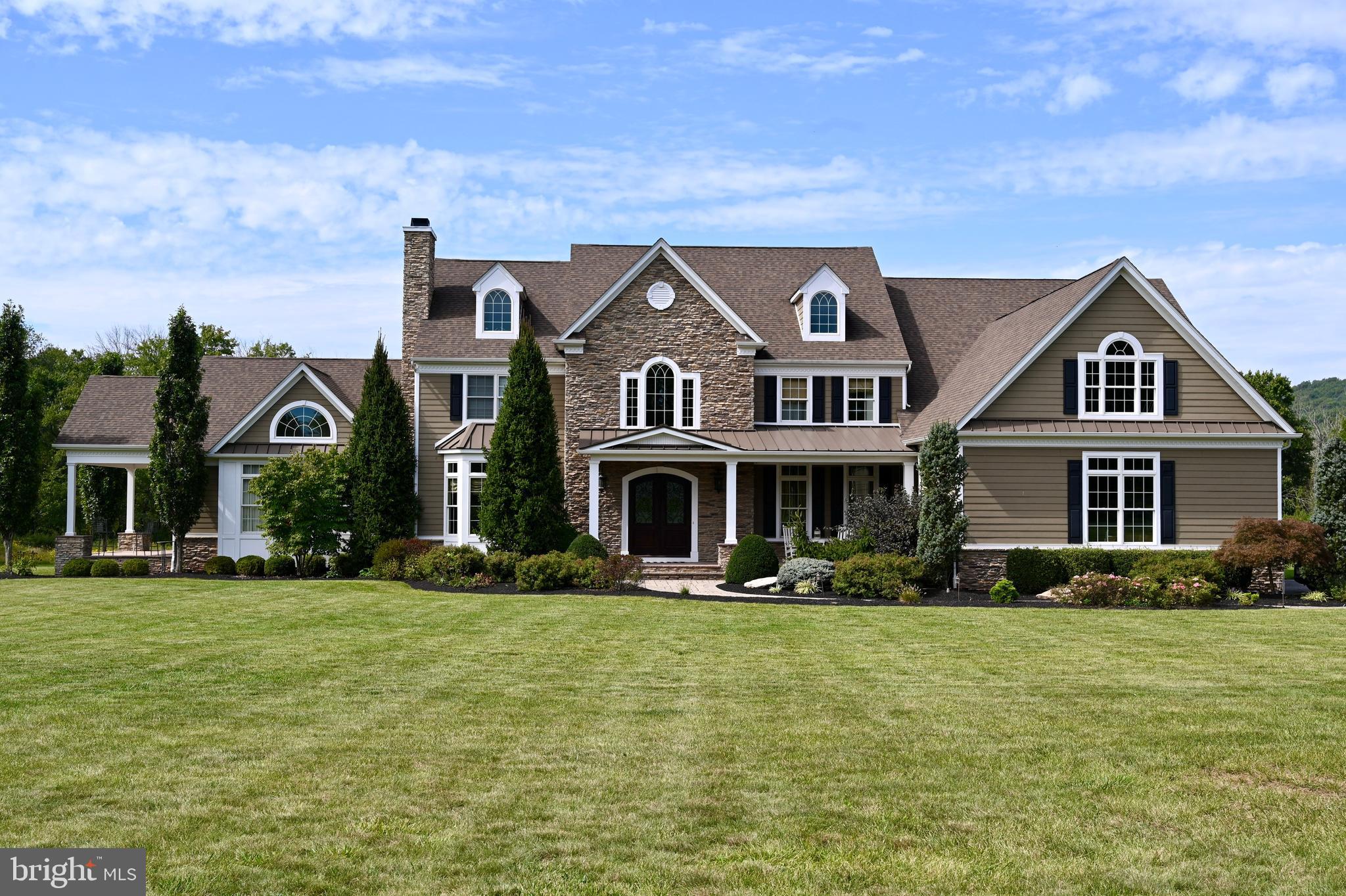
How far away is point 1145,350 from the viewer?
82.8 ft

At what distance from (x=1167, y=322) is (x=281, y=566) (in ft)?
73.1

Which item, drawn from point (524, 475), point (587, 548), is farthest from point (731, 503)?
point (524, 475)

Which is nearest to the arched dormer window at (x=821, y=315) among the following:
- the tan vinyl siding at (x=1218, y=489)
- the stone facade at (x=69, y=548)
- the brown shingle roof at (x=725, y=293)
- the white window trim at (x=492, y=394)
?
the brown shingle roof at (x=725, y=293)

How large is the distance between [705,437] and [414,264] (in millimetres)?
10119

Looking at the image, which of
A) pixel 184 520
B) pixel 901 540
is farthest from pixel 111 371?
pixel 901 540

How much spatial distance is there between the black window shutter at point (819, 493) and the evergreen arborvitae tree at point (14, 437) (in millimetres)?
21938

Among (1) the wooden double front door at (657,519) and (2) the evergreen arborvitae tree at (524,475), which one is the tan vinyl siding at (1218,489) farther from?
(2) the evergreen arborvitae tree at (524,475)

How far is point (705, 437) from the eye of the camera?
28.5 meters

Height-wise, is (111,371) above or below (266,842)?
above

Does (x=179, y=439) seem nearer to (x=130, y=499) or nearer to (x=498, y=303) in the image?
(x=130, y=499)

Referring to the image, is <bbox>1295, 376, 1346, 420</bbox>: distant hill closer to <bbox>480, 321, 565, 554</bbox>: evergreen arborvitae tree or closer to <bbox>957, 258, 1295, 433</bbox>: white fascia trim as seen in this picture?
<bbox>957, 258, 1295, 433</bbox>: white fascia trim

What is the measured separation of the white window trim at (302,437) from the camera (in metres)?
31.1

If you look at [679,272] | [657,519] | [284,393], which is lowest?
[657,519]

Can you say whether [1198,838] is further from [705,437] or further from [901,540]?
[705,437]
